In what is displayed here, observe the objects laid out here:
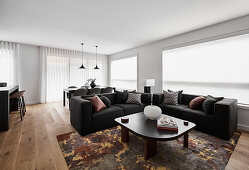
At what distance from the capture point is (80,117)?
2.30 m

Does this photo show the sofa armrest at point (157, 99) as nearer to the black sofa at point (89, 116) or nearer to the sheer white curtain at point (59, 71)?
the black sofa at point (89, 116)

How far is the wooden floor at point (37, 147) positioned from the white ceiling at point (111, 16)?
2.56 metres

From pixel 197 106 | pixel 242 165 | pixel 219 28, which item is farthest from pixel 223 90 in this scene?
pixel 242 165

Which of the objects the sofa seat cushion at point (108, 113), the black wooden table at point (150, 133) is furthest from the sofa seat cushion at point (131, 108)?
the black wooden table at point (150, 133)

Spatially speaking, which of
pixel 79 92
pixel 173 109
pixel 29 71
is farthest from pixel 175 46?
pixel 29 71

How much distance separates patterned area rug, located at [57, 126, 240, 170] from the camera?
1529 mm

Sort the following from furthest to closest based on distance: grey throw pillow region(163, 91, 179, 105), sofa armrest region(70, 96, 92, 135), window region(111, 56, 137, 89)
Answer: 1. window region(111, 56, 137, 89)
2. grey throw pillow region(163, 91, 179, 105)
3. sofa armrest region(70, 96, 92, 135)

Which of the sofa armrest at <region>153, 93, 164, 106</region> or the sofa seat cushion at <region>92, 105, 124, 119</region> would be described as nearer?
the sofa seat cushion at <region>92, 105, 124, 119</region>

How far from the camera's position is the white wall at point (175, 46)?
8.65ft

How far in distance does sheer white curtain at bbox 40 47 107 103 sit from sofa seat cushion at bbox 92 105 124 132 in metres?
4.03

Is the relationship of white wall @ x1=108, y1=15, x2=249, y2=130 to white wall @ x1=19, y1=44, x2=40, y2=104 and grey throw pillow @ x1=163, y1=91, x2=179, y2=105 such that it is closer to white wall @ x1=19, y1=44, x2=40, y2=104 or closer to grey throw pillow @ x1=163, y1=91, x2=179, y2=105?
grey throw pillow @ x1=163, y1=91, x2=179, y2=105

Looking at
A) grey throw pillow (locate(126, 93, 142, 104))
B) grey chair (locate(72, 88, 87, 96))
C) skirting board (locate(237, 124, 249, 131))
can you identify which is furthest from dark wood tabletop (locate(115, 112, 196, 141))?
grey chair (locate(72, 88, 87, 96))

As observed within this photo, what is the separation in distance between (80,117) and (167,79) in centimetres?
323

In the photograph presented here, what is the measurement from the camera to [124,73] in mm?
6188
